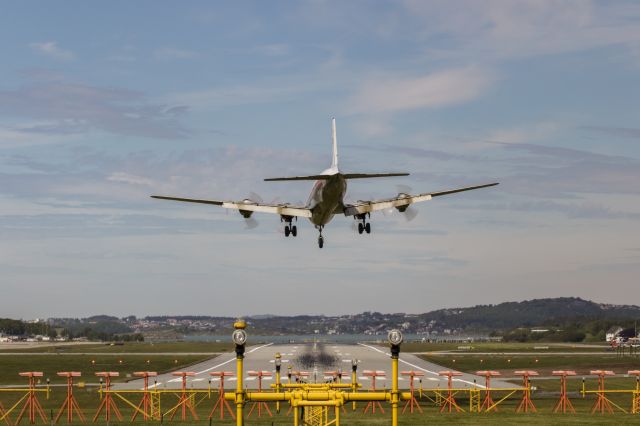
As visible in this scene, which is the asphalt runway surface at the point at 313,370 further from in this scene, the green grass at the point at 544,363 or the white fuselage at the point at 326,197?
the white fuselage at the point at 326,197

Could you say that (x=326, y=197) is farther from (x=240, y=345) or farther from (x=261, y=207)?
(x=240, y=345)

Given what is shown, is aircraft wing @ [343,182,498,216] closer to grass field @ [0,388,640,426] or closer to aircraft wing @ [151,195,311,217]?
aircraft wing @ [151,195,311,217]

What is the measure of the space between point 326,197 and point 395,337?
4803 cm

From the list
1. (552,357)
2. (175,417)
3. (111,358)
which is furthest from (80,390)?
(552,357)

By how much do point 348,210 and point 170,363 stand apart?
76.3m

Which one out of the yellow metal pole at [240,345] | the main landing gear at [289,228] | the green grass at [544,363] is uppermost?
the main landing gear at [289,228]

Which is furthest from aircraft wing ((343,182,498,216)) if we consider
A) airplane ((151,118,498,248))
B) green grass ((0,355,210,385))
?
green grass ((0,355,210,385))

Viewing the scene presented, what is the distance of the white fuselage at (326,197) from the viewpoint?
2744 inches

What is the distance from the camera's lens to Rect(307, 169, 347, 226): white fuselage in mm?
69688

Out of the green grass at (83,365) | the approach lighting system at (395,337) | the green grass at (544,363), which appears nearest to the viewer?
the approach lighting system at (395,337)

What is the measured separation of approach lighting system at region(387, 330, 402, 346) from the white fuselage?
45.3m

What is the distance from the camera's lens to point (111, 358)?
158 m

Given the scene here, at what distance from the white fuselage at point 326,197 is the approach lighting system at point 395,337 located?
45336mm

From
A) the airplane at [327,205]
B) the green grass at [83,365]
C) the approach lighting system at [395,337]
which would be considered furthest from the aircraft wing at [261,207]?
the approach lighting system at [395,337]
